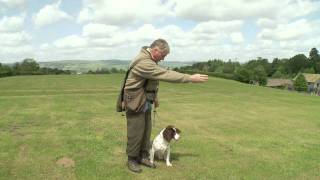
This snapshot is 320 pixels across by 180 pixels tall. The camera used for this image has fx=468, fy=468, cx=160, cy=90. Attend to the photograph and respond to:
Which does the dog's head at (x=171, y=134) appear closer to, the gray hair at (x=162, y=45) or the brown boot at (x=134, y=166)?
the brown boot at (x=134, y=166)

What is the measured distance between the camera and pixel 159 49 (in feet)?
28.3

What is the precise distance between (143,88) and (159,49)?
2.72 feet

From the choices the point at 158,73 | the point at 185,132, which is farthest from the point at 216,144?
the point at 158,73

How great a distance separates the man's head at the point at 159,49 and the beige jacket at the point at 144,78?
106mm

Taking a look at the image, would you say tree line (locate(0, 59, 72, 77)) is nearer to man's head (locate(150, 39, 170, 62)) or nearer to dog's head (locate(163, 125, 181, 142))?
dog's head (locate(163, 125, 181, 142))

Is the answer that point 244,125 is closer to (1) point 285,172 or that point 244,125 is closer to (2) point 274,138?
(2) point 274,138

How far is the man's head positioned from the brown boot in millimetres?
2059

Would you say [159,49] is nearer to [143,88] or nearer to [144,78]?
[144,78]

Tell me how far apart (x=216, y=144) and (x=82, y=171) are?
4.26 meters

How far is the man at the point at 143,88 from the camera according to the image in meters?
8.48

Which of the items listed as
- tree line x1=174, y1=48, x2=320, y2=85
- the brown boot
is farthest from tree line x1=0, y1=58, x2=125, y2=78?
the brown boot

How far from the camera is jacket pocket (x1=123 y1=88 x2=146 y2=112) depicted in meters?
8.76

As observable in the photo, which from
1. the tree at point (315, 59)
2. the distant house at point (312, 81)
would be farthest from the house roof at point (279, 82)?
the tree at point (315, 59)

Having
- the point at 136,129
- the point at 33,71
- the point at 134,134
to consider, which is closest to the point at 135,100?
the point at 136,129
